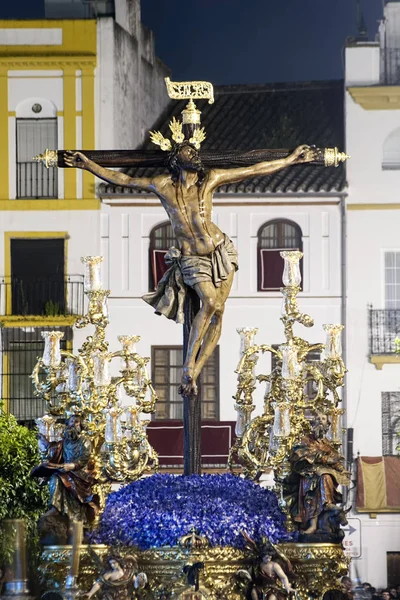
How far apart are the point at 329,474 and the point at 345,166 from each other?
23090 mm

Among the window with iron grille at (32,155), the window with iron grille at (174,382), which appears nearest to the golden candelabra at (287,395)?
the window with iron grille at (174,382)

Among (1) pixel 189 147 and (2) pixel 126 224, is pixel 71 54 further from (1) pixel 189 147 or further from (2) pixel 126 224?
(1) pixel 189 147

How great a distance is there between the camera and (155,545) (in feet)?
52.7

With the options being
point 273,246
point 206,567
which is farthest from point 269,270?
point 206,567

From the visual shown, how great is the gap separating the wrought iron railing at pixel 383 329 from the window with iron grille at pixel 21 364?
643 centimetres

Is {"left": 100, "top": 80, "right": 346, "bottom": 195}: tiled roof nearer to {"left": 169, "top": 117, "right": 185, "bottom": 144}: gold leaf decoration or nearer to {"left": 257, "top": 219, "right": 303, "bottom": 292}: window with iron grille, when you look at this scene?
{"left": 257, "top": 219, "right": 303, "bottom": 292}: window with iron grille

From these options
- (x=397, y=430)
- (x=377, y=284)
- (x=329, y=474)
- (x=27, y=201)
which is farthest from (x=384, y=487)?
(x=329, y=474)

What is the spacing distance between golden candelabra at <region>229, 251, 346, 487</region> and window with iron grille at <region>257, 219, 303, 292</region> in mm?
19877

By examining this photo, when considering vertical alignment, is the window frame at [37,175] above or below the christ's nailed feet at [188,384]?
above

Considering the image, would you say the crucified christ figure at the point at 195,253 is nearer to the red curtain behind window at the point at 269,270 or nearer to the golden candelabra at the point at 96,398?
the golden candelabra at the point at 96,398

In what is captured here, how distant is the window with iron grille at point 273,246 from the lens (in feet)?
126

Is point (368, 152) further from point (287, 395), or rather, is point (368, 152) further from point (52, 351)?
point (52, 351)

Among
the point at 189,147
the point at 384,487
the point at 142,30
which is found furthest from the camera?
the point at 142,30

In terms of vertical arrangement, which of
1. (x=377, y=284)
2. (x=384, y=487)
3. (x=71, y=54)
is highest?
(x=71, y=54)
